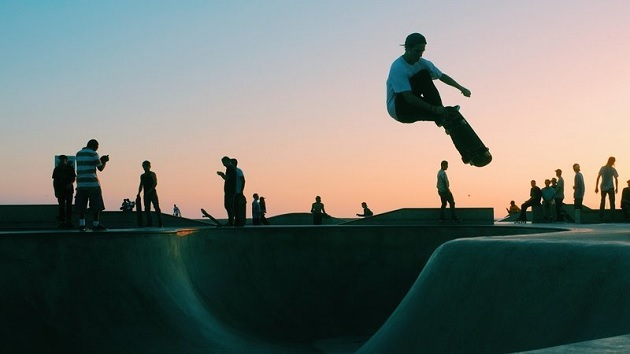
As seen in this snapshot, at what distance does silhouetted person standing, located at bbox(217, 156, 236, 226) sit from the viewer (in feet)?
50.8

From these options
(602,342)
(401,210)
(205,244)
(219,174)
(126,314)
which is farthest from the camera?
(401,210)

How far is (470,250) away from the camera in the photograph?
23.3 ft

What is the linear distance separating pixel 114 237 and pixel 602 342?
8.32m

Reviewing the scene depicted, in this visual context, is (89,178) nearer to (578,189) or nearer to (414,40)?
(414,40)

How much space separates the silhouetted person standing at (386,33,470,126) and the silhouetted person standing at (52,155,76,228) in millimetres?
7911

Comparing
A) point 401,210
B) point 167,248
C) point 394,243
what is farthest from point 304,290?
point 401,210

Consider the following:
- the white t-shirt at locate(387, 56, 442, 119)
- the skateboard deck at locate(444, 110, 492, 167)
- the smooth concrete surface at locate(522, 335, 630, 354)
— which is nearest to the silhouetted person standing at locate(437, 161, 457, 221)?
the skateboard deck at locate(444, 110, 492, 167)

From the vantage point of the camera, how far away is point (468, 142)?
27.1ft

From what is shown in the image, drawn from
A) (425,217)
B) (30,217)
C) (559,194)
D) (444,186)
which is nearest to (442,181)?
(444,186)

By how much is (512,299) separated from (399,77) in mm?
2627

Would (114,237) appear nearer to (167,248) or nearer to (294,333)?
(167,248)

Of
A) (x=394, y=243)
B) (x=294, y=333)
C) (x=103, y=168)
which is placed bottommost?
(x=294, y=333)

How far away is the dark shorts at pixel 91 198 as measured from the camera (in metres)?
11.7

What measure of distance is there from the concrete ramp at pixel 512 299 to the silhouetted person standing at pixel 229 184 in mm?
8182
